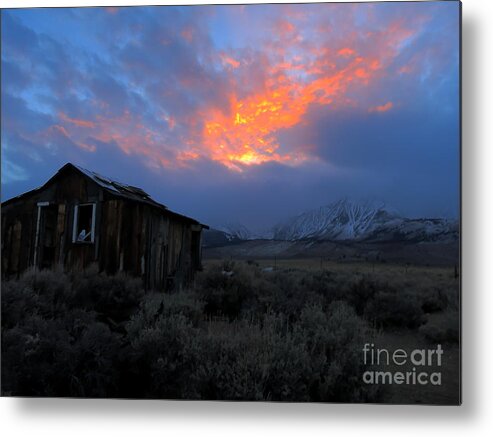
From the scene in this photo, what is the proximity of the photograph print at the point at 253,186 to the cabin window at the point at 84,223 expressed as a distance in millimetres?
582

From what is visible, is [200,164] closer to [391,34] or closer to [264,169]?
[264,169]

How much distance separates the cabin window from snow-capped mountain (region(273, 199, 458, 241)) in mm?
2634

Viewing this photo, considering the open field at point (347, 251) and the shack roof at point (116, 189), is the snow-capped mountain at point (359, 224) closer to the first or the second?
the open field at point (347, 251)

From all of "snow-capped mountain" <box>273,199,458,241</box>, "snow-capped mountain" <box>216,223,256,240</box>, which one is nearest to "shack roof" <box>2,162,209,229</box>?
"snow-capped mountain" <box>216,223,256,240</box>

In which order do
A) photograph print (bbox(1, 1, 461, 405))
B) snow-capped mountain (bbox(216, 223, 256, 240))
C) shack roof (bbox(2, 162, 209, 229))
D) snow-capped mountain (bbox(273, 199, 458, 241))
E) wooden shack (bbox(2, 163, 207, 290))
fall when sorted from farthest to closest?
wooden shack (bbox(2, 163, 207, 290))
shack roof (bbox(2, 162, 209, 229))
snow-capped mountain (bbox(216, 223, 256, 240))
snow-capped mountain (bbox(273, 199, 458, 241))
photograph print (bbox(1, 1, 461, 405))

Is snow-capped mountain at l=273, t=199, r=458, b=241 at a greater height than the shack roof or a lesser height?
lesser

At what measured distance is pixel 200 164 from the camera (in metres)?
4.35

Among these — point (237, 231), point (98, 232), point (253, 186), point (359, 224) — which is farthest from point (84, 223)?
point (359, 224)

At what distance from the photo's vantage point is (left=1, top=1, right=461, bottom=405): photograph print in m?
3.86

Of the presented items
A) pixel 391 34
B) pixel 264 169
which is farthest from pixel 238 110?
pixel 391 34

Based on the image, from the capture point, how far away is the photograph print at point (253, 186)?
3.86m

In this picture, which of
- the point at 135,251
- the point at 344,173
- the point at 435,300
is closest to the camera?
the point at 435,300

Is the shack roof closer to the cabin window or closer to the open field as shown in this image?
the open field

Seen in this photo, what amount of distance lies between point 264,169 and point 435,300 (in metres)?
2.08
